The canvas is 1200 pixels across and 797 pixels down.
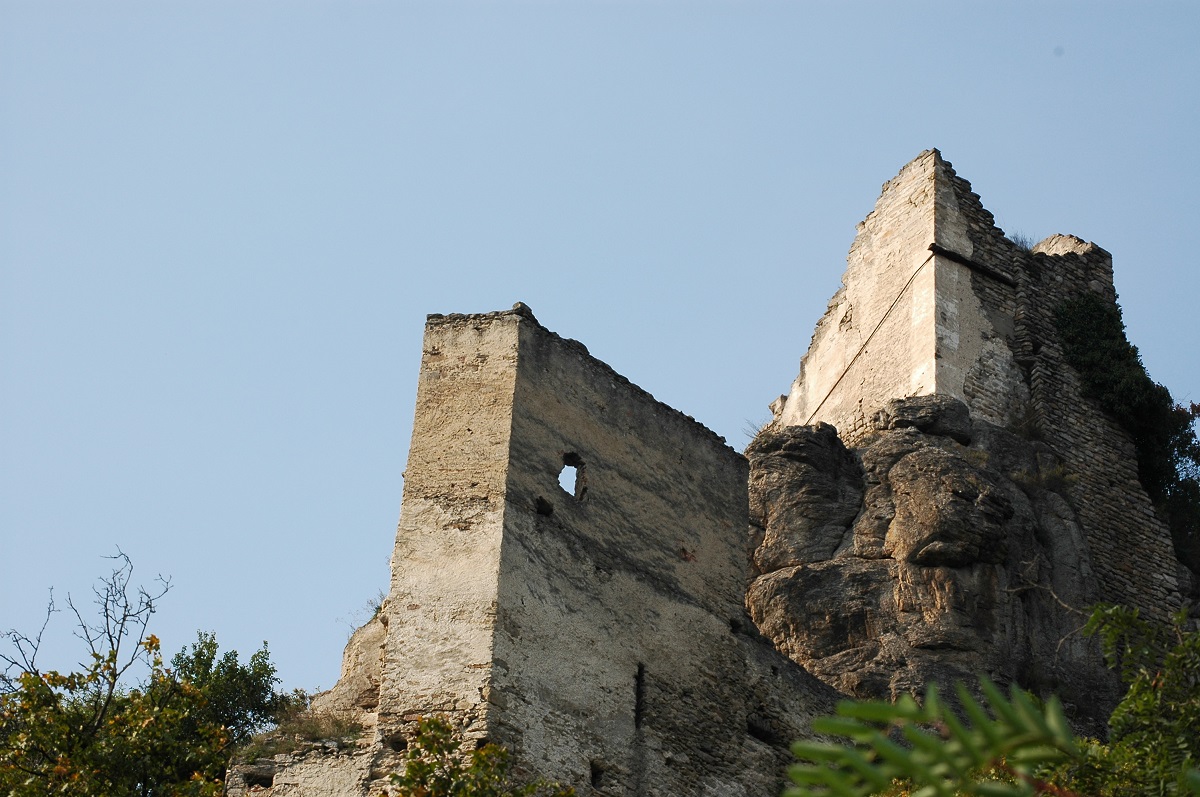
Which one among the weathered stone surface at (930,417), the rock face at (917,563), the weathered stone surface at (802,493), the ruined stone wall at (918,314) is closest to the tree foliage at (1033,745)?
the rock face at (917,563)

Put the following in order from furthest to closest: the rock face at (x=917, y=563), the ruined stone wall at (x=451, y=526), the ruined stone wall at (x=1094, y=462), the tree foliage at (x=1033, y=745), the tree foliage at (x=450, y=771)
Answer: the ruined stone wall at (x=1094, y=462) → the rock face at (x=917, y=563) → the ruined stone wall at (x=451, y=526) → the tree foliage at (x=450, y=771) → the tree foliage at (x=1033, y=745)

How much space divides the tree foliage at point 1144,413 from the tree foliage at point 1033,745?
902 centimetres

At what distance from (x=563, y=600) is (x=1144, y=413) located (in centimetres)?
1175

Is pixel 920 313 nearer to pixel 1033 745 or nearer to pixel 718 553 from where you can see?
pixel 718 553

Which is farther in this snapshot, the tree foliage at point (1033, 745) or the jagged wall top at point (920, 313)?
the jagged wall top at point (920, 313)

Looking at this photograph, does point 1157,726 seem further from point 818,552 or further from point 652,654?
point 818,552

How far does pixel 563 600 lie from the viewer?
43.5 feet

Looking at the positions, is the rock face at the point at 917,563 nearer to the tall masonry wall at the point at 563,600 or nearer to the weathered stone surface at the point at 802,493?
the weathered stone surface at the point at 802,493

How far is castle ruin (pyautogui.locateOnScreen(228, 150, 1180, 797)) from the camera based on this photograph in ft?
41.6

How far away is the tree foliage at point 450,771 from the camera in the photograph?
1053cm

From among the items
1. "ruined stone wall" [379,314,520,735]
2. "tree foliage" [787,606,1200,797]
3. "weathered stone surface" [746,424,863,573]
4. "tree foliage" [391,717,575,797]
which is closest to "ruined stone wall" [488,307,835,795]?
"ruined stone wall" [379,314,520,735]

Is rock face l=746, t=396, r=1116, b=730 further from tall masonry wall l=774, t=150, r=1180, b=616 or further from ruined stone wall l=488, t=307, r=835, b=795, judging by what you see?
ruined stone wall l=488, t=307, r=835, b=795

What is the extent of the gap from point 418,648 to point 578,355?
125 inches

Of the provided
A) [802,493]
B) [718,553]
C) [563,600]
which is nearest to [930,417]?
[802,493]
